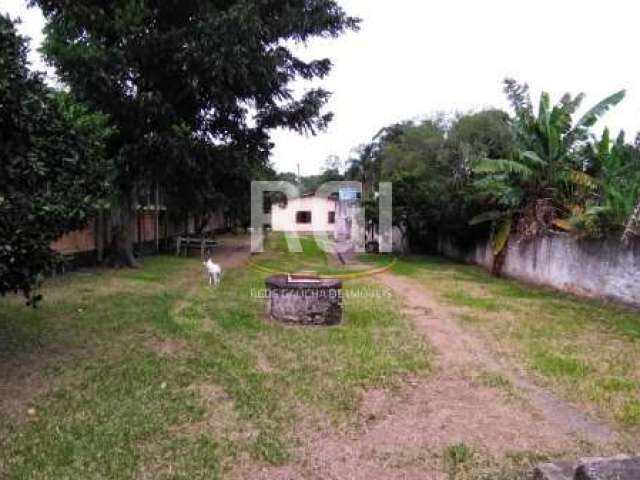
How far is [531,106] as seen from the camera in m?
14.4

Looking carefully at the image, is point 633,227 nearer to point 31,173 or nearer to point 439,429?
point 439,429

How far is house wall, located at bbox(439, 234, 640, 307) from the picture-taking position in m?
10.6

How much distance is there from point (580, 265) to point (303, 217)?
3237 cm

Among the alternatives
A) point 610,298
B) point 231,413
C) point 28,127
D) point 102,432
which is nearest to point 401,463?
point 231,413

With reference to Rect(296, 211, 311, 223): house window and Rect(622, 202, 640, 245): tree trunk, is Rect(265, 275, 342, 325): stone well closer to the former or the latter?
Rect(622, 202, 640, 245): tree trunk

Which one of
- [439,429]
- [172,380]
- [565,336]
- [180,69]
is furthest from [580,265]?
[180,69]

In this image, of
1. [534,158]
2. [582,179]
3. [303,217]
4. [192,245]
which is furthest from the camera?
[303,217]

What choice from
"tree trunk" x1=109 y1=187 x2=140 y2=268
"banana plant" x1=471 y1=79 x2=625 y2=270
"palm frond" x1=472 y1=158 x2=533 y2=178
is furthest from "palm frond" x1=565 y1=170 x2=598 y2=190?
"tree trunk" x1=109 y1=187 x2=140 y2=268

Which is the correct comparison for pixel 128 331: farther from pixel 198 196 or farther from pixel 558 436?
pixel 198 196

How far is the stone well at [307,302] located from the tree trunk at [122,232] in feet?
27.6

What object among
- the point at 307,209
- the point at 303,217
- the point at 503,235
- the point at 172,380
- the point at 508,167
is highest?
the point at 508,167

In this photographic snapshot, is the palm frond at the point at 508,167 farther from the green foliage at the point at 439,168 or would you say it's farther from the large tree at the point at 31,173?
the large tree at the point at 31,173

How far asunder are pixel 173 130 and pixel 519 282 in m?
11.0

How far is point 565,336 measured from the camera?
26.2ft
